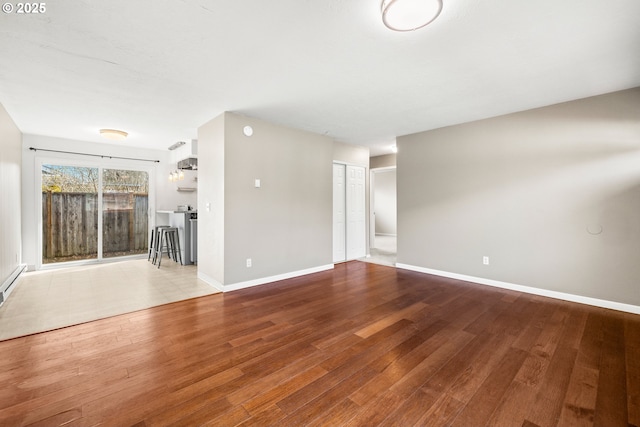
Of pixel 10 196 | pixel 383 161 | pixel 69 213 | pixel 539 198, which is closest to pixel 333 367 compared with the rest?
pixel 539 198

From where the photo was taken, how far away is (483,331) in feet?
8.41

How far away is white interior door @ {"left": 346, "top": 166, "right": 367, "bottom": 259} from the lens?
19.2 ft

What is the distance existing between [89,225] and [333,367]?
6.15 meters

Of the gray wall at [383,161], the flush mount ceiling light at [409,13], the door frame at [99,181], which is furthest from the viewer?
the gray wall at [383,161]

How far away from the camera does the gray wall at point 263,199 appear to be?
3812 millimetres

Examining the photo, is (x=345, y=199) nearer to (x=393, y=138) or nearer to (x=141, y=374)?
(x=393, y=138)

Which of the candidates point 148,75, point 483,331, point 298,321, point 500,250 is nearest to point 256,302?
point 298,321

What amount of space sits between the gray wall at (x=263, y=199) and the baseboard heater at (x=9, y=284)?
87.5 inches

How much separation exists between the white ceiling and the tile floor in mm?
2490

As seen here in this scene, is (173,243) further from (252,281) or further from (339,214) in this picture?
(339,214)

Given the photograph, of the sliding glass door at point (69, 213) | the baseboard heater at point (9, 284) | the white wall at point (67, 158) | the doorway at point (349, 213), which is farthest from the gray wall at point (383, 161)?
the baseboard heater at point (9, 284)

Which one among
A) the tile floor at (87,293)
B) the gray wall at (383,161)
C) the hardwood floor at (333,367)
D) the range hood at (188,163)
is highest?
the gray wall at (383,161)

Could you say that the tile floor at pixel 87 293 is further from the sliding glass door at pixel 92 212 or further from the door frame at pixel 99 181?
the sliding glass door at pixel 92 212

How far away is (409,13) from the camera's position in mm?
1757
